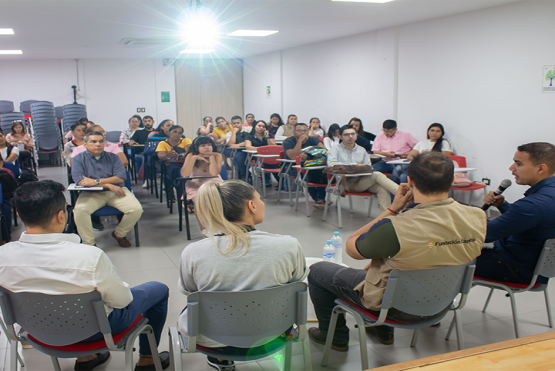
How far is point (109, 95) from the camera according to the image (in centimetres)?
1254

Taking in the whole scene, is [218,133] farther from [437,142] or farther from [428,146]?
[437,142]

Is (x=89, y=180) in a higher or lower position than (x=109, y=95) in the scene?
lower

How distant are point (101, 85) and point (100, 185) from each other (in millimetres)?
9548

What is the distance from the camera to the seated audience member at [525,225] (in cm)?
218

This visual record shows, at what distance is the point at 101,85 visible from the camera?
40.7 feet

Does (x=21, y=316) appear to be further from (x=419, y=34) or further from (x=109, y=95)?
(x=109, y=95)

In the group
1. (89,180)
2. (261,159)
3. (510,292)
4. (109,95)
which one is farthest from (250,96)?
(510,292)

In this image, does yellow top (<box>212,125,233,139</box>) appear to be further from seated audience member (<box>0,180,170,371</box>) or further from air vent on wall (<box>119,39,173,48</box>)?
seated audience member (<box>0,180,170,371</box>)

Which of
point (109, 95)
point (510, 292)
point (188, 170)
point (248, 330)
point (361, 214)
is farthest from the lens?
point (109, 95)

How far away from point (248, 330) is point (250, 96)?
1199 cm

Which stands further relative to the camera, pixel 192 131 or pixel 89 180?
pixel 192 131

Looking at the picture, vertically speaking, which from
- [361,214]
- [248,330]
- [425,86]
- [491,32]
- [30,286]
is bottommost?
[361,214]

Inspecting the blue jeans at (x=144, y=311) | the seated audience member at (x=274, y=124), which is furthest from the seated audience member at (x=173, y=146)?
the blue jeans at (x=144, y=311)

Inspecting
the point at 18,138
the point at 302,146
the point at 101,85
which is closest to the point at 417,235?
the point at 302,146
